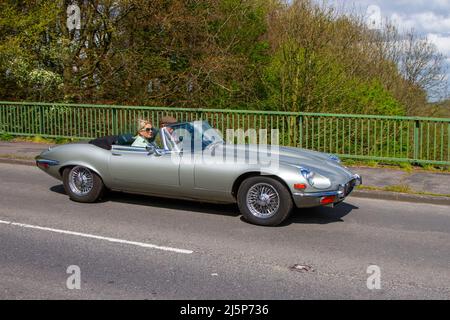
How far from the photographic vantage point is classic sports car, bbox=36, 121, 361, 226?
693 cm

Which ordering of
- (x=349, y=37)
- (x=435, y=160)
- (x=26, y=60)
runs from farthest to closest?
(x=349, y=37), (x=26, y=60), (x=435, y=160)

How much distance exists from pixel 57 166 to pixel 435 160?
27.1ft

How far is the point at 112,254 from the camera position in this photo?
19.0 feet

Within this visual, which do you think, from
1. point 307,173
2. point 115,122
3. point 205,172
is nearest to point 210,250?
point 205,172

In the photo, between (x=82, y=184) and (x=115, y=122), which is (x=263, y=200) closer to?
(x=82, y=184)

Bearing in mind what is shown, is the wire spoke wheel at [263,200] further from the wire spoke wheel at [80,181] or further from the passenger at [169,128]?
the wire spoke wheel at [80,181]

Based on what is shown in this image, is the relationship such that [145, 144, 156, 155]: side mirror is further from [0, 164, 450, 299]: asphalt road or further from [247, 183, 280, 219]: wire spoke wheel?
[247, 183, 280, 219]: wire spoke wheel

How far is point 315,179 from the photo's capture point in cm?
691

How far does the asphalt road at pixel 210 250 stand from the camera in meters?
4.79

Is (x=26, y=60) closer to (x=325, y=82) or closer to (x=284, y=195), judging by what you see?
(x=325, y=82)

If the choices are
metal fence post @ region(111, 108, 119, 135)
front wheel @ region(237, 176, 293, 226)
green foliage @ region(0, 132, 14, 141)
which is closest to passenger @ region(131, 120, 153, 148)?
front wheel @ region(237, 176, 293, 226)

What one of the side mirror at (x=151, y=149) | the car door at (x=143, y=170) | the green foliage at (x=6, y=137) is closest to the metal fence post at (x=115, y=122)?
the green foliage at (x=6, y=137)

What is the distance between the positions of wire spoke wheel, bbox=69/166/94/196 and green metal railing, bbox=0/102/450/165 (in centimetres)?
567

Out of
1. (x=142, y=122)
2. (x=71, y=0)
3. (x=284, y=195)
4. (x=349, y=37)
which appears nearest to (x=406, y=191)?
(x=284, y=195)
